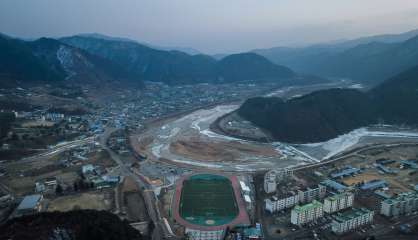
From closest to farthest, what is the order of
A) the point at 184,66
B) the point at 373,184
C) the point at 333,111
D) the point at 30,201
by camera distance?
the point at 30,201
the point at 373,184
the point at 333,111
the point at 184,66

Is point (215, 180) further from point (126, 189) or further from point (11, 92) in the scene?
point (11, 92)

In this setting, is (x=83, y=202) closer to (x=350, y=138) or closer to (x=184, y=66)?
(x=350, y=138)

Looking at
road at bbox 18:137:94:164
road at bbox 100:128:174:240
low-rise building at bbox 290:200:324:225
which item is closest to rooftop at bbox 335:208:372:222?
low-rise building at bbox 290:200:324:225

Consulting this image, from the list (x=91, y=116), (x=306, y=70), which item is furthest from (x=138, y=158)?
(x=306, y=70)

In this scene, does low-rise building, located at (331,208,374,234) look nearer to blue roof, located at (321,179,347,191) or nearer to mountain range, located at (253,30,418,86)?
blue roof, located at (321,179,347,191)

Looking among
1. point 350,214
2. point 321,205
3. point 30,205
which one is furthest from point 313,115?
point 30,205

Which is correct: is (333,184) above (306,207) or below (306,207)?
below
